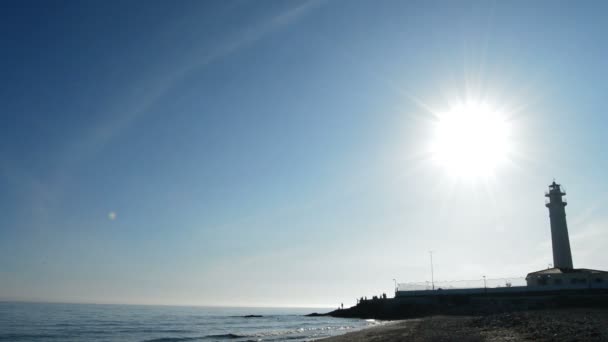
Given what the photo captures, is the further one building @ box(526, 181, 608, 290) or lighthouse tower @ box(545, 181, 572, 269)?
lighthouse tower @ box(545, 181, 572, 269)

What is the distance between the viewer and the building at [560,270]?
4294cm

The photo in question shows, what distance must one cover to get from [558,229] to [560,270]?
23.3 ft

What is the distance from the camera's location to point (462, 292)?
1965 inches

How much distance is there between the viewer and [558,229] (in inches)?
2007

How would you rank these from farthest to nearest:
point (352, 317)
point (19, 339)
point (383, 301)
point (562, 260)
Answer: point (352, 317), point (383, 301), point (562, 260), point (19, 339)

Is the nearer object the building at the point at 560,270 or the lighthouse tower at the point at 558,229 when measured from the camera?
the building at the point at 560,270

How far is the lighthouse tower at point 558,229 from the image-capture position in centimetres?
4934

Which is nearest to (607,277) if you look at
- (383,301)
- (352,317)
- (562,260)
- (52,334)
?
(562,260)

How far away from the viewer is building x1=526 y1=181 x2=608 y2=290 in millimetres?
42938

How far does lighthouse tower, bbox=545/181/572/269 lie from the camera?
162 ft

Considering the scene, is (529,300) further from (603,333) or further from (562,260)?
(603,333)

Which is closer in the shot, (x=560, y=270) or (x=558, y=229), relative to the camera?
(x=560, y=270)

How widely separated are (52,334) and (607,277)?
5801 cm

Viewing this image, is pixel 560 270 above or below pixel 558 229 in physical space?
below
